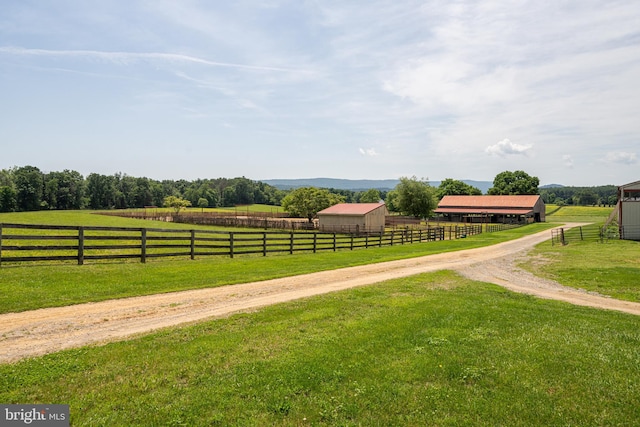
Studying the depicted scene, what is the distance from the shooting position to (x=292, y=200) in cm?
7606

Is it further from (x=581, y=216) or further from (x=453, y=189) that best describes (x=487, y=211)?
(x=581, y=216)

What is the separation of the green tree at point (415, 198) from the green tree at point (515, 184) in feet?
157

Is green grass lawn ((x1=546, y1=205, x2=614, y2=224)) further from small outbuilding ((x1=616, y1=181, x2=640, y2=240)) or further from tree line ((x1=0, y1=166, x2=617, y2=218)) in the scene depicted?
small outbuilding ((x1=616, y1=181, x2=640, y2=240))

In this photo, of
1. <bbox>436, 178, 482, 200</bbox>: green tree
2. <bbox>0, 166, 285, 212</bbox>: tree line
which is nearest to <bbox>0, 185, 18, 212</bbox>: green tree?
<bbox>0, 166, 285, 212</bbox>: tree line

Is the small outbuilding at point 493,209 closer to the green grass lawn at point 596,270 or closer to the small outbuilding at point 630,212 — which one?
the small outbuilding at point 630,212

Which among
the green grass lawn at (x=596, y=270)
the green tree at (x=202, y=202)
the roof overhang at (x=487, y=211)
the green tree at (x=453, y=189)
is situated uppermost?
the green tree at (x=453, y=189)

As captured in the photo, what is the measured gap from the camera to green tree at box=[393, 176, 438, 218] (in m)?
85.2

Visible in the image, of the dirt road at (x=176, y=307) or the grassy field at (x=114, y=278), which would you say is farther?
the grassy field at (x=114, y=278)

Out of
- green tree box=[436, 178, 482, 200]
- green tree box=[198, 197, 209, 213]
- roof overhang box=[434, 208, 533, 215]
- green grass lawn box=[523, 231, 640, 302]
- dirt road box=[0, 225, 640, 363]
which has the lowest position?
green grass lawn box=[523, 231, 640, 302]

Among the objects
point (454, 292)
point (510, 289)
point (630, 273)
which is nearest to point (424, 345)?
point (454, 292)

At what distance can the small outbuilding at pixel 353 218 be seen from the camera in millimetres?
54834

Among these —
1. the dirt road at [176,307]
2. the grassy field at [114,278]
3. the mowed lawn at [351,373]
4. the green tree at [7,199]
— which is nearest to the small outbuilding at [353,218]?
the grassy field at [114,278]

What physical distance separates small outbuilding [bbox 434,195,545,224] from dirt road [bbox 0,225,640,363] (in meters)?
74.9

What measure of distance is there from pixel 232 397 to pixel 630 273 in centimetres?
1921
